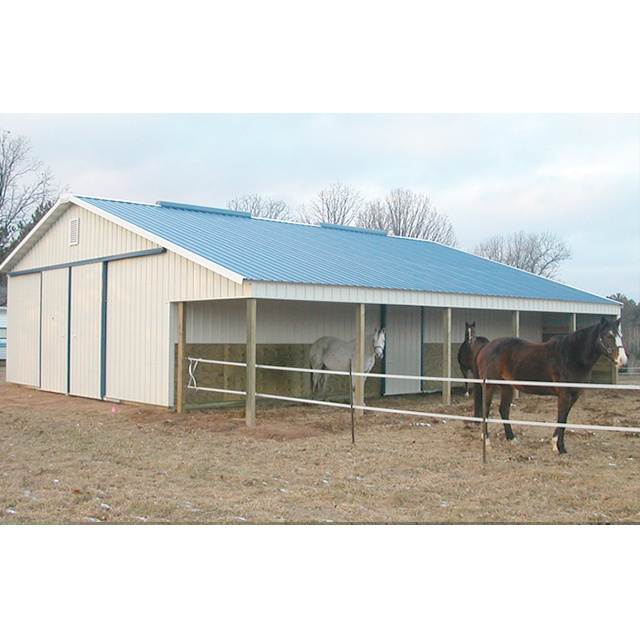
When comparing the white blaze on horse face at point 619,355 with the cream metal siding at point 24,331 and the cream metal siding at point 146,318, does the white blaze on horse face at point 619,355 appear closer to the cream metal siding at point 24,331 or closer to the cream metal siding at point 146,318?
the cream metal siding at point 146,318

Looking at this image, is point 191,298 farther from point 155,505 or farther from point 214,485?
point 155,505

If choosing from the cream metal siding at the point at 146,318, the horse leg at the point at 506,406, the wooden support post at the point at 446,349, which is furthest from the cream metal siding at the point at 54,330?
the horse leg at the point at 506,406

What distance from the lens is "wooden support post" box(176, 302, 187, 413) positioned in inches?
490

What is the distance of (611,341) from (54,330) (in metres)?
12.7

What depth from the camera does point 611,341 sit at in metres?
8.69

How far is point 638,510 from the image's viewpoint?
20.2 feet

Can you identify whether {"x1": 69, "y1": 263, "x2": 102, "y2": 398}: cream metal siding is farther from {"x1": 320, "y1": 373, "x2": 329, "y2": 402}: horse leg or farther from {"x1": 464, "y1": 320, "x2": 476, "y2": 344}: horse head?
{"x1": 464, "y1": 320, "x2": 476, "y2": 344}: horse head

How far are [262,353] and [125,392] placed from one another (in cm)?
292

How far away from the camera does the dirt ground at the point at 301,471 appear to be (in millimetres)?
6117

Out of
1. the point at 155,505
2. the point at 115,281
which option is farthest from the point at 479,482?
the point at 115,281

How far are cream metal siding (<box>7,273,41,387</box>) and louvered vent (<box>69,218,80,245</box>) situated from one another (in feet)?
7.17

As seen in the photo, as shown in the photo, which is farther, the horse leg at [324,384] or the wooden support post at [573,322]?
the wooden support post at [573,322]

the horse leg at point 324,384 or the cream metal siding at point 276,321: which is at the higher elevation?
the cream metal siding at point 276,321

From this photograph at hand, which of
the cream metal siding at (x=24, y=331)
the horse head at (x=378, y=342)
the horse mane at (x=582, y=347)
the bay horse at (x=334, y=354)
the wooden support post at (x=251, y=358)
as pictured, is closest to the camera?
the horse mane at (x=582, y=347)
